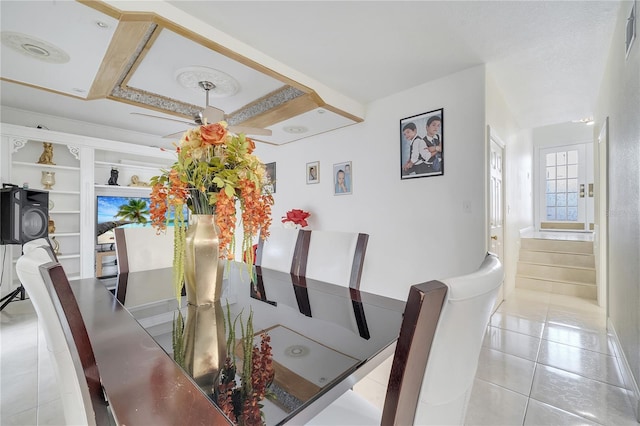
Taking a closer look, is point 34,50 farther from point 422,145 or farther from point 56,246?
point 422,145

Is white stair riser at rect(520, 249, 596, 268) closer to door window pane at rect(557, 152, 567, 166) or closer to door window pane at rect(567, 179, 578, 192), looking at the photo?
door window pane at rect(567, 179, 578, 192)

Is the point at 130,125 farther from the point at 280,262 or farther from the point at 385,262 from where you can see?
the point at 385,262

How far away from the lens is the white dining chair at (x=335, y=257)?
166 centimetres

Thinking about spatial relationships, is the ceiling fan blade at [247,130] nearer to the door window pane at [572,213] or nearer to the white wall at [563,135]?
the white wall at [563,135]

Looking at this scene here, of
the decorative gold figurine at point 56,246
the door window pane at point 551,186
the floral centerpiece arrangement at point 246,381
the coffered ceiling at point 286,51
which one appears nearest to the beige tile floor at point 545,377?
the floral centerpiece arrangement at point 246,381

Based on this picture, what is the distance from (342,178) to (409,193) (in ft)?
3.40

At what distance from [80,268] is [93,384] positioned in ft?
14.7

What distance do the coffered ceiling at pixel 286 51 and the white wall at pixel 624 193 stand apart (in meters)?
0.51

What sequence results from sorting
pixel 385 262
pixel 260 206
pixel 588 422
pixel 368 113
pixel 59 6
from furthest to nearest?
1. pixel 368 113
2. pixel 385 262
3. pixel 59 6
4. pixel 588 422
5. pixel 260 206

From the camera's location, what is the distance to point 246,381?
0.65m

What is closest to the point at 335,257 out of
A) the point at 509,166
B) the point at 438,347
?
the point at 438,347

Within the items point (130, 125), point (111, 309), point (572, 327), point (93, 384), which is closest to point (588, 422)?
point (572, 327)

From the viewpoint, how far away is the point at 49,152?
3793 mm

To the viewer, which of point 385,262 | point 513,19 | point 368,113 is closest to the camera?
point 513,19
